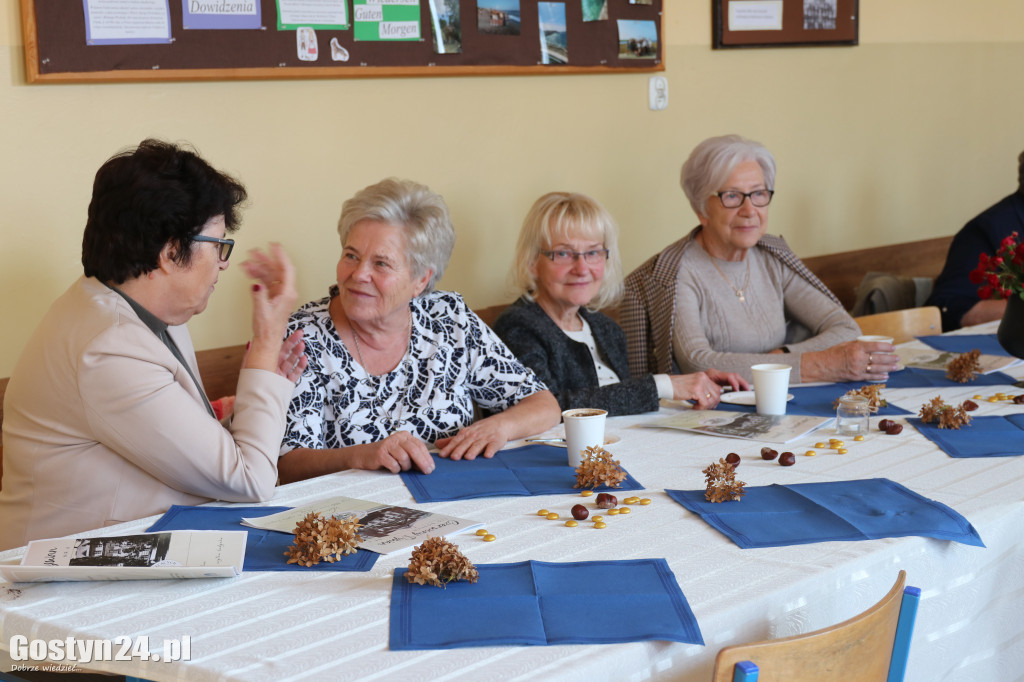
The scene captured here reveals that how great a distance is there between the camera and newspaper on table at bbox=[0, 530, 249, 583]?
1.46 metres

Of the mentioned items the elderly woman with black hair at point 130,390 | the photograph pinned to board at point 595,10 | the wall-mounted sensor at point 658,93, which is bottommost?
the elderly woman with black hair at point 130,390

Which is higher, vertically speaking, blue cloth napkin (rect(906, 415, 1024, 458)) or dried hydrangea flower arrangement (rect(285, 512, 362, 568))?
dried hydrangea flower arrangement (rect(285, 512, 362, 568))

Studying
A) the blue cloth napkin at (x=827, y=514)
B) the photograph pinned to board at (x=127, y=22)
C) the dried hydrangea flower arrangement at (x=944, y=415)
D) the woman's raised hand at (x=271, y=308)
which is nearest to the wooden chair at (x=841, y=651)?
the blue cloth napkin at (x=827, y=514)

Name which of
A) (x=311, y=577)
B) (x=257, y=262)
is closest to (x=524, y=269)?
(x=257, y=262)

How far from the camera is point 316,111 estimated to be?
2.95 metres

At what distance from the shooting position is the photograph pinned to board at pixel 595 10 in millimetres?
3529

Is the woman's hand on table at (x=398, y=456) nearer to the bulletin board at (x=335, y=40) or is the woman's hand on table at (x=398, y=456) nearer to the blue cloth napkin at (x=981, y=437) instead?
the blue cloth napkin at (x=981, y=437)

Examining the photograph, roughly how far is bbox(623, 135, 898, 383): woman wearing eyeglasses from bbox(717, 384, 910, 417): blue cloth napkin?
1.10 ft

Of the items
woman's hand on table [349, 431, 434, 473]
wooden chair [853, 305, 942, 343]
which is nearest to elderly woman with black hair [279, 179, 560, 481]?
woman's hand on table [349, 431, 434, 473]

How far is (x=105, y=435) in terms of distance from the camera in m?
1.81

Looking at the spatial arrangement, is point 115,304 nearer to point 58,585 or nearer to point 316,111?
point 58,585

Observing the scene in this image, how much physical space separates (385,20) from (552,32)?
683 millimetres

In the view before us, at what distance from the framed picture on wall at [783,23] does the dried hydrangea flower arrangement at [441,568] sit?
316 centimetres

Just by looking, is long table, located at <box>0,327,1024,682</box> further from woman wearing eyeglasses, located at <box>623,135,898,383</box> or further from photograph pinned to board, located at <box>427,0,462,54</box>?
photograph pinned to board, located at <box>427,0,462,54</box>
